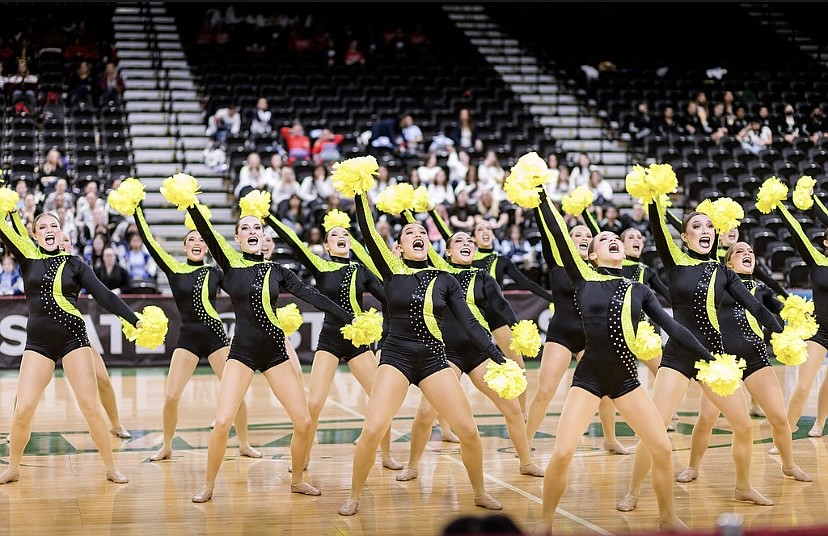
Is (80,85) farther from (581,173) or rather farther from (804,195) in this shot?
(804,195)

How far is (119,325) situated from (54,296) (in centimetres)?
649

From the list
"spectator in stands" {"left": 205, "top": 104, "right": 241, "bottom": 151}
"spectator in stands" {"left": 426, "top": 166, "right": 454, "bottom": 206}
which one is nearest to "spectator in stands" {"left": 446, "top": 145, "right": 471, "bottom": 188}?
"spectator in stands" {"left": 426, "top": 166, "right": 454, "bottom": 206}

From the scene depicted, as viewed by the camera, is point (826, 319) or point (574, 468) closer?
point (574, 468)

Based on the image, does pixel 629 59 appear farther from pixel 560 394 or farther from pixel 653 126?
pixel 560 394

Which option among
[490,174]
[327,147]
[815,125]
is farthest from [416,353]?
[815,125]

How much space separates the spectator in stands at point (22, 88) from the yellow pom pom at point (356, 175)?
38.1 feet

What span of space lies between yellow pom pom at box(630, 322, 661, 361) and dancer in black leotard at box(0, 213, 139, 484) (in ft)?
10.6

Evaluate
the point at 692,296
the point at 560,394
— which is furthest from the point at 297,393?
the point at 560,394

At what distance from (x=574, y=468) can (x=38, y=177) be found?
32.4ft

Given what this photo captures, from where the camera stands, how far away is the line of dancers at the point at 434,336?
5758mm

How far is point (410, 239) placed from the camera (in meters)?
6.34

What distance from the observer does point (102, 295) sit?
6961 mm

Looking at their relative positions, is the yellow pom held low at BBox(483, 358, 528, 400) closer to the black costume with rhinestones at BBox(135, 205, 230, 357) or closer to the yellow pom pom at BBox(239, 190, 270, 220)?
the yellow pom pom at BBox(239, 190, 270, 220)

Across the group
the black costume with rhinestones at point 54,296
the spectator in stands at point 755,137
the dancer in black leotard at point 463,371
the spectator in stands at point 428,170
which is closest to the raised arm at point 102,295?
the black costume with rhinestones at point 54,296
